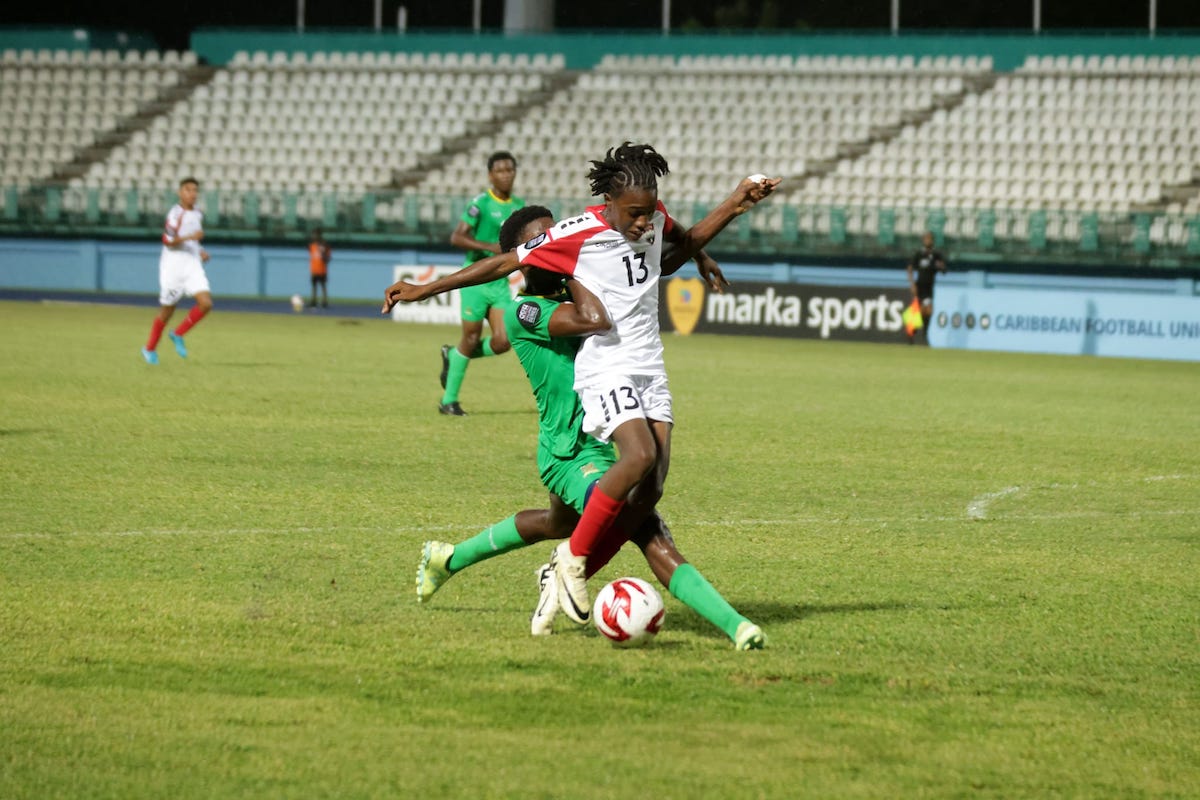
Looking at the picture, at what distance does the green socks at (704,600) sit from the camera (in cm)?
590

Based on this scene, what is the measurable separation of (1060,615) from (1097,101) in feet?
98.3

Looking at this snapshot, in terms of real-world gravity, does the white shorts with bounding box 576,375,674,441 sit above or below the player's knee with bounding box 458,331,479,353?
above

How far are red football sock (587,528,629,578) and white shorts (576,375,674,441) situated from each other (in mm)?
368

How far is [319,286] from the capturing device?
39062 mm

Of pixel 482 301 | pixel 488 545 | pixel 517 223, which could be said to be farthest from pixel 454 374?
pixel 488 545

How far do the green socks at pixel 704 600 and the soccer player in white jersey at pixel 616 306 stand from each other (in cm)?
32

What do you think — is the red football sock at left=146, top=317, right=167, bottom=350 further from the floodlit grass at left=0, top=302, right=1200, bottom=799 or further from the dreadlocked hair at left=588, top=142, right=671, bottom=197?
the dreadlocked hair at left=588, top=142, right=671, bottom=197

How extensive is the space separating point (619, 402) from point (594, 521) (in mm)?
448

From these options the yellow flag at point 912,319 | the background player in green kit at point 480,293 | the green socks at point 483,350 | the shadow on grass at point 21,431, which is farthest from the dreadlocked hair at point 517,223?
the yellow flag at point 912,319

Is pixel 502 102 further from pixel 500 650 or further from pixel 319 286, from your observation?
pixel 500 650

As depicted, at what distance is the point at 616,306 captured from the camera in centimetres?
622

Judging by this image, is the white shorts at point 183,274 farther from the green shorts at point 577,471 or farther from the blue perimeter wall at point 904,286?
the green shorts at point 577,471

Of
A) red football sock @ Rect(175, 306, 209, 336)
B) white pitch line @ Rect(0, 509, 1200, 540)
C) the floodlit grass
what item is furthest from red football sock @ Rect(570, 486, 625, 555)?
red football sock @ Rect(175, 306, 209, 336)

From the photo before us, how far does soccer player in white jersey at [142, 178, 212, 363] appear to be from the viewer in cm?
1919
